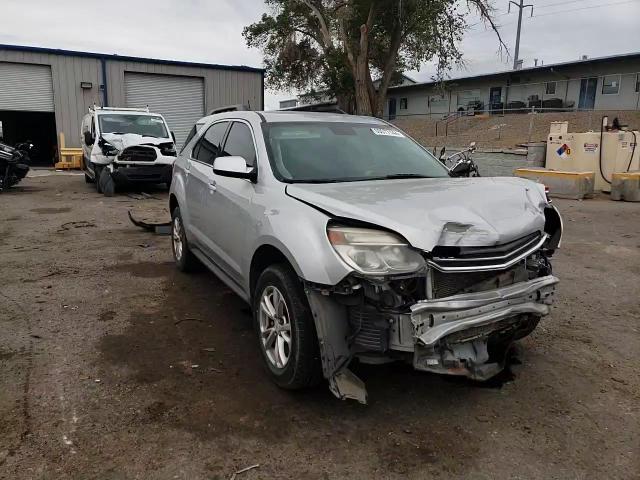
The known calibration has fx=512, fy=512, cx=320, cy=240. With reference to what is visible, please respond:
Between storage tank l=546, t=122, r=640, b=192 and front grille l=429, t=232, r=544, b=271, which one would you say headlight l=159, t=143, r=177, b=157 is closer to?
storage tank l=546, t=122, r=640, b=192

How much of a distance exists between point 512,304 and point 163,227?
21.0ft

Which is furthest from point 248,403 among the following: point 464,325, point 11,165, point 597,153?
point 597,153

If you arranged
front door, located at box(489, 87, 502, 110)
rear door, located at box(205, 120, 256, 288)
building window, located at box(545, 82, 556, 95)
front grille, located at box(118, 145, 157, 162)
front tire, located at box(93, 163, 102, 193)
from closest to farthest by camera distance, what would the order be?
rear door, located at box(205, 120, 256, 288) → front grille, located at box(118, 145, 157, 162) → front tire, located at box(93, 163, 102, 193) → building window, located at box(545, 82, 556, 95) → front door, located at box(489, 87, 502, 110)

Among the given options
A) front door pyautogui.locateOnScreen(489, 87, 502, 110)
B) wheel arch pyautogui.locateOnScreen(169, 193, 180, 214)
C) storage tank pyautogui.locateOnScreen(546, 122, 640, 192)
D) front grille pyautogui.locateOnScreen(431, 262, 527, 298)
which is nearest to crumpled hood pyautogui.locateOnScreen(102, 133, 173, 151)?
wheel arch pyautogui.locateOnScreen(169, 193, 180, 214)

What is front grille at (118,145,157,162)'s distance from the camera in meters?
12.7

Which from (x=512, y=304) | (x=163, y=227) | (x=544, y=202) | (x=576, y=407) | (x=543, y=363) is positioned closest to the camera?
(x=512, y=304)

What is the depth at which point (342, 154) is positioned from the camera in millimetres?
4039

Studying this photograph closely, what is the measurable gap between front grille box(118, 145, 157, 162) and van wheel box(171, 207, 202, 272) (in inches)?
299

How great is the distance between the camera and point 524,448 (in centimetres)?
274

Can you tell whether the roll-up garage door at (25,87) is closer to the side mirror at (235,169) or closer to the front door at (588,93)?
the side mirror at (235,169)

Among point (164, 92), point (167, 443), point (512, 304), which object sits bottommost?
point (167, 443)

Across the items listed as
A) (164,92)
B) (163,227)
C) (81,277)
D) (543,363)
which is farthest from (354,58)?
(543,363)

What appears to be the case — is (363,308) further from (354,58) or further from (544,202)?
(354,58)

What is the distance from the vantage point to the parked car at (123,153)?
41.9 ft
